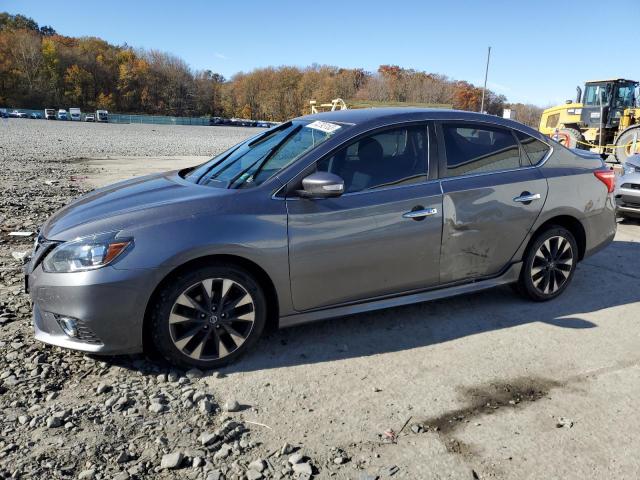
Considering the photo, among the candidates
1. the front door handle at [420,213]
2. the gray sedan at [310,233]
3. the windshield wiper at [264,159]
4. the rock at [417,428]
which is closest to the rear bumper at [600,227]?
the gray sedan at [310,233]

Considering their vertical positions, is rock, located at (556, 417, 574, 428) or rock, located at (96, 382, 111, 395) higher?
rock, located at (96, 382, 111, 395)

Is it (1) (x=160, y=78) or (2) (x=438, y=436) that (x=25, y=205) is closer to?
(2) (x=438, y=436)

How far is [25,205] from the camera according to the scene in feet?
28.1

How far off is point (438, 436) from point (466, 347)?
1.22 meters

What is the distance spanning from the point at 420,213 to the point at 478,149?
3.03ft

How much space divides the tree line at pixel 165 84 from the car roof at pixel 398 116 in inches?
3634

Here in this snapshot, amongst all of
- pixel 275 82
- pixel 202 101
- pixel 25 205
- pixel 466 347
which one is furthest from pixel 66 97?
pixel 466 347

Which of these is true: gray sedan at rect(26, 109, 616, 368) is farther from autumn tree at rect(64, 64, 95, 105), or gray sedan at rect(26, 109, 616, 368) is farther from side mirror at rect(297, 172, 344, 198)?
autumn tree at rect(64, 64, 95, 105)

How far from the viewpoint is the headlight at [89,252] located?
3197 mm

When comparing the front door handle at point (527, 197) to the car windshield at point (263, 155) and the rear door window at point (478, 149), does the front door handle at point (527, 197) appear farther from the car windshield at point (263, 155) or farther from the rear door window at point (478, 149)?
the car windshield at point (263, 155)

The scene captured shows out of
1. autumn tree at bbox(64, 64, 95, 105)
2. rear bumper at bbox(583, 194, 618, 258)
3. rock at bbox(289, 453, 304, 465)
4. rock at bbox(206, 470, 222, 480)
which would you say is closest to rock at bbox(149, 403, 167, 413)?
rock at bbox(206, 470, 222, 480)

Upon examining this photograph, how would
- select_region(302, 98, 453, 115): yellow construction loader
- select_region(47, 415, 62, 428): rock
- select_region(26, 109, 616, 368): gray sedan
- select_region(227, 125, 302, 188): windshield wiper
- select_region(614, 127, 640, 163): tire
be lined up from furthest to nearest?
select_region(614, 127, 640, 163): tire
select_region(302, 98, 453, 115): yellow construction loader
select_region(227, 125, 302, 188): windshield wiper
select_region(26, 109, 616, 368): gray sedan
select_region(47, 415, 62, 428): rock

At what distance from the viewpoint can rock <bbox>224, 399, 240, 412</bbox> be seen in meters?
3.06

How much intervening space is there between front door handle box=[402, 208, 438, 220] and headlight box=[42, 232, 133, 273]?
1.98 m
